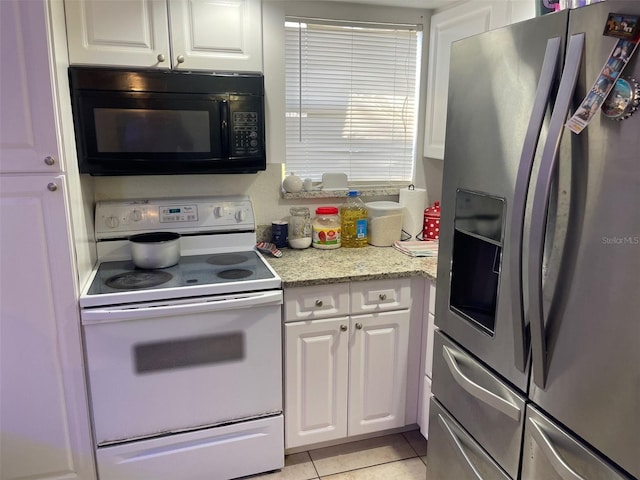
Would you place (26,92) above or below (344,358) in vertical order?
above

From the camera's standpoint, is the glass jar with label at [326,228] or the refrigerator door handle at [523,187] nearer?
the refrigerator door handle at [523,187]

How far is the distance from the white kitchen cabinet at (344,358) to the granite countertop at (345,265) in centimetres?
5

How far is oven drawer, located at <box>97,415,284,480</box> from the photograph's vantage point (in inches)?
74.1

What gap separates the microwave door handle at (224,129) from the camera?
2.01m

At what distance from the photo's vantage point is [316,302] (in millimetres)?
2037

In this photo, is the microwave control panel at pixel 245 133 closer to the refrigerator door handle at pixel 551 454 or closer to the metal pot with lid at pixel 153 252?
the metal pot with lid at pixel 153 252

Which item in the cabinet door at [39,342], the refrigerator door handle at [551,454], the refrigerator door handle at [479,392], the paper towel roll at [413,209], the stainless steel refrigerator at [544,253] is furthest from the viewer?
the paper towel roll at [413,209]

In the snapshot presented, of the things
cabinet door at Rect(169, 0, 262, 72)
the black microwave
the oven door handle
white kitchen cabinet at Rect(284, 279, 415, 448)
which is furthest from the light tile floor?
cabinet door at Rect(169, 0, 262, 72)

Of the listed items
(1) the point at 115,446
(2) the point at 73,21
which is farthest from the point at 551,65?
(1) the point at 115,446

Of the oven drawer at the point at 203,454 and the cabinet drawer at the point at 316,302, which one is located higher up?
the cabinet drawer at the point at 316,302

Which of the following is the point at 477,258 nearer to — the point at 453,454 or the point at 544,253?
the point at 544,253

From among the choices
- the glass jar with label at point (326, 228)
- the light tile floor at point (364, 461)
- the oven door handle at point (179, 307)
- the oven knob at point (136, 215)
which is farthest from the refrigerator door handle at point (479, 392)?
the oven knob at point (136, 215)

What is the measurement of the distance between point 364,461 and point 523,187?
A: 63.5 inches

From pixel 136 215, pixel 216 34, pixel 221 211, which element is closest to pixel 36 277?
pixel 136 215
